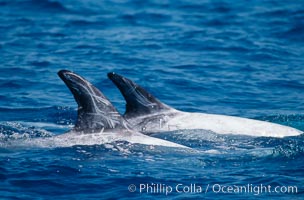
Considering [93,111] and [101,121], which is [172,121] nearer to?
[101,121]

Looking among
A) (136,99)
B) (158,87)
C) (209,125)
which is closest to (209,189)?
(209,125)

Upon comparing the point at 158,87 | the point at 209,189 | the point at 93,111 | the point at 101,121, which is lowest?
the point at 209,189

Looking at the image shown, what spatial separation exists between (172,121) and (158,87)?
4.49 m

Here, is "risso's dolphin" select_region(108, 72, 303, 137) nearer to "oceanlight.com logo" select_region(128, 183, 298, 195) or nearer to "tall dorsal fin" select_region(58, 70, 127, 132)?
"tall dorsal fin" select_region(58, 70, 127, 132)

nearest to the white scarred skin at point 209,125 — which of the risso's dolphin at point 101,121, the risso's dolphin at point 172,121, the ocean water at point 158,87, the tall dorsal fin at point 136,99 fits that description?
the risso's dolphin at point 172,121

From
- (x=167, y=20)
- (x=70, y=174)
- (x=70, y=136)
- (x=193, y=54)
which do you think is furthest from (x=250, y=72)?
(x=70, y=174)

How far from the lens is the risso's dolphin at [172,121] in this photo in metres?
12.9

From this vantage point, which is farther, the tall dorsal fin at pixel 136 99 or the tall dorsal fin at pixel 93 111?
the tall dorsal fin at pixel 136 99

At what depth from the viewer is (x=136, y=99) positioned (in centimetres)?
1294

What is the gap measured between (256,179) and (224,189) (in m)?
0.62

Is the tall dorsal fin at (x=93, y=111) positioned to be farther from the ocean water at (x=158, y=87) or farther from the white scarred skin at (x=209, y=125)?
the white scarred skin at (x=209, y=125)

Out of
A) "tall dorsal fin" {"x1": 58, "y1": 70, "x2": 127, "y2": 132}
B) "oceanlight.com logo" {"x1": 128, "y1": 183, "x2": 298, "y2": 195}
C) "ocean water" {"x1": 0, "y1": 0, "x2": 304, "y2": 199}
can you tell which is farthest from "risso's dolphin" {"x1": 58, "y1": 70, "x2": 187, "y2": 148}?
"oceanlight.com logo" {"x1": 128, "y1": 183, "x2": 298, "y2": 195}

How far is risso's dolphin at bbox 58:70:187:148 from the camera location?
11.3 metres

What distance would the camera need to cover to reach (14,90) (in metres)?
16.9
